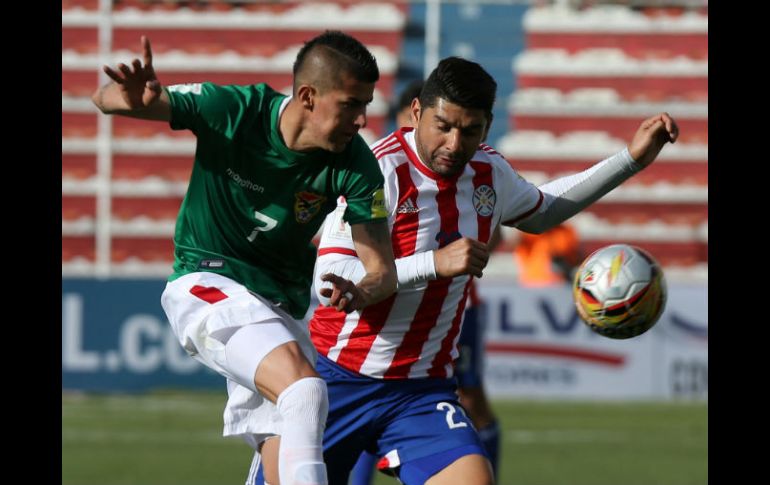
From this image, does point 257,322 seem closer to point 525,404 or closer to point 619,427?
point 619,427

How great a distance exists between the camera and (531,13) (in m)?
21.9

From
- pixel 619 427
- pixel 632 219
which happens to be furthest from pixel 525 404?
pixel 632 219

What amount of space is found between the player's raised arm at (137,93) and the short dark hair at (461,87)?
1.19m

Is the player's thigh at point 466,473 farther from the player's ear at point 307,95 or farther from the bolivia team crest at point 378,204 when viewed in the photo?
the player's ear at point 307,95

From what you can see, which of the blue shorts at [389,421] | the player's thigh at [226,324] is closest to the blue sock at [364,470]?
the blue shorts at [389,421]

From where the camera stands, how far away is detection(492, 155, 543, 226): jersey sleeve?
623 centimetres

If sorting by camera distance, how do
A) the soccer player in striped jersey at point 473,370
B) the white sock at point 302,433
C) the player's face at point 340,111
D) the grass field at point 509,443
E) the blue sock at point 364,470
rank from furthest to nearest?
the grass field at point 509,443
the soccer player in striped jersey at point 473,370
the blue sock at point 364,470
the player's face at point 340,111
the white sock at point 302,433

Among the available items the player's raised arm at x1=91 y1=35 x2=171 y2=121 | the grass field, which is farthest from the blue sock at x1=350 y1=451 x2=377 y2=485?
the grass field

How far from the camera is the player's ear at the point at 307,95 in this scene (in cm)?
559

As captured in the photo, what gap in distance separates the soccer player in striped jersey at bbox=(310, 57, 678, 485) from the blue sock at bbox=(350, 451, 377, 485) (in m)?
0.61

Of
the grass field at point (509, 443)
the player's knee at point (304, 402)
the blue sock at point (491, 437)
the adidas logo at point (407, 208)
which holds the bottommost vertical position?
the grass field at point (509, 443)

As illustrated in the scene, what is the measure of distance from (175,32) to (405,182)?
16.2 m

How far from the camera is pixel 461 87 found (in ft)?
19.1

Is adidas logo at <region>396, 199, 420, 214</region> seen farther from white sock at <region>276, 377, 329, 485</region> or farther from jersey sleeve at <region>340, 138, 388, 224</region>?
white sock at <region>276, 377, 329, 485</region>
